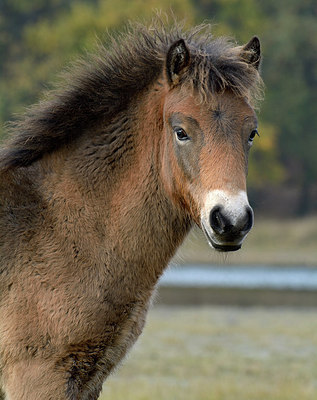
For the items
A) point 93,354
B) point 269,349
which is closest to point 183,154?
point 93,354

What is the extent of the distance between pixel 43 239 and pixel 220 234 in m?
1.20

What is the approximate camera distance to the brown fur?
437 centimetres

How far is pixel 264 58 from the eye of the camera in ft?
125

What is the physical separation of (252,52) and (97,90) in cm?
106

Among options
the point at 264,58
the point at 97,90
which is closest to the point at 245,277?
the point at 97,90

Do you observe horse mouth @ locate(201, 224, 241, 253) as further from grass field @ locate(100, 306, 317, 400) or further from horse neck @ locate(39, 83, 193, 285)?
grass field @ locate(100, 306, 317, 400)

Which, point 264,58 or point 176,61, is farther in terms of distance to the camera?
point 264,58

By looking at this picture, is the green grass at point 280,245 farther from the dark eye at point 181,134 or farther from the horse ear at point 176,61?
the dark eye at point 181,134

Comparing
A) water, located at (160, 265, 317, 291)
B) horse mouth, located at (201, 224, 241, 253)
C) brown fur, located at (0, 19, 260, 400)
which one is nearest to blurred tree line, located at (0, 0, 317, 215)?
water, located at (160, 265, 317, 291)

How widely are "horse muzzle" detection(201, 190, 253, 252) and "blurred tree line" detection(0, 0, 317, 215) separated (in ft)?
102

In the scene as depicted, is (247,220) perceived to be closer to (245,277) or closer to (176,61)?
(176,61)

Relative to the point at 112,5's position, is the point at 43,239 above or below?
above

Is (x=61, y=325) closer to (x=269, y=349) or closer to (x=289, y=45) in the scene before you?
(x=269, y=349)

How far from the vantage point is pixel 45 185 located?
476 cm
